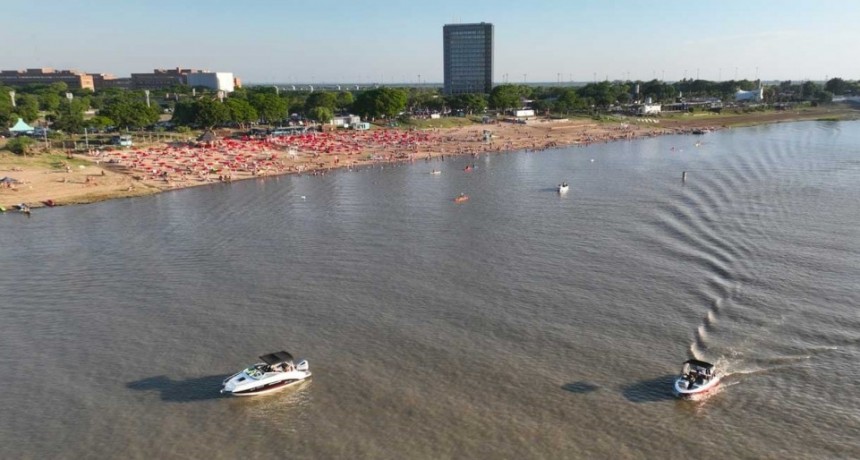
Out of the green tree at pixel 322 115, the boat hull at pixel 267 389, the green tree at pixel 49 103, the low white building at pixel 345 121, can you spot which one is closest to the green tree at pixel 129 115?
the green tree at pixel 322 115

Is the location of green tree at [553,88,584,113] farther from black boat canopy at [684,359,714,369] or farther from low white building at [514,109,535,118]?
black boat canopy at [684,359,714,369]

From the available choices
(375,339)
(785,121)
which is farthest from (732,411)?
(785,121)

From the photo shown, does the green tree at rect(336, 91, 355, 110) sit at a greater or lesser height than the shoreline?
greater

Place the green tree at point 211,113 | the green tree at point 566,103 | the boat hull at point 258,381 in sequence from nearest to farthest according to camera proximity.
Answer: the boat hull at point 258,381, the green tree at point 211,113, the green tree at point 566,103

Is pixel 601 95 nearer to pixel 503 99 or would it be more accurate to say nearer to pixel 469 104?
pixel 503 99

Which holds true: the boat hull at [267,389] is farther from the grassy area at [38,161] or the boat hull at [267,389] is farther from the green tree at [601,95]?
the green tree at [601,95]

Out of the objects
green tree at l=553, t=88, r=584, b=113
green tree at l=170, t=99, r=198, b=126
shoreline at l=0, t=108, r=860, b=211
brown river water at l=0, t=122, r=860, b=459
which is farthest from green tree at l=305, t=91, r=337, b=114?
brown river water at l=0, t=122, r=860, b=459

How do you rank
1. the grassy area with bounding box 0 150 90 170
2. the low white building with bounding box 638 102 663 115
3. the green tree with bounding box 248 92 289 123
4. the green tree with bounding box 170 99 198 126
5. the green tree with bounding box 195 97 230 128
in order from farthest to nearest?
the low white building with bounding box 638 102 663 115 → the green tree with bounding box 248 92 289 123 → the green tree with bounding box 170 99 198 126 → the green tree with bounding box 195 97 230 128 → the grassy area with bounding box 0 150 90 170
